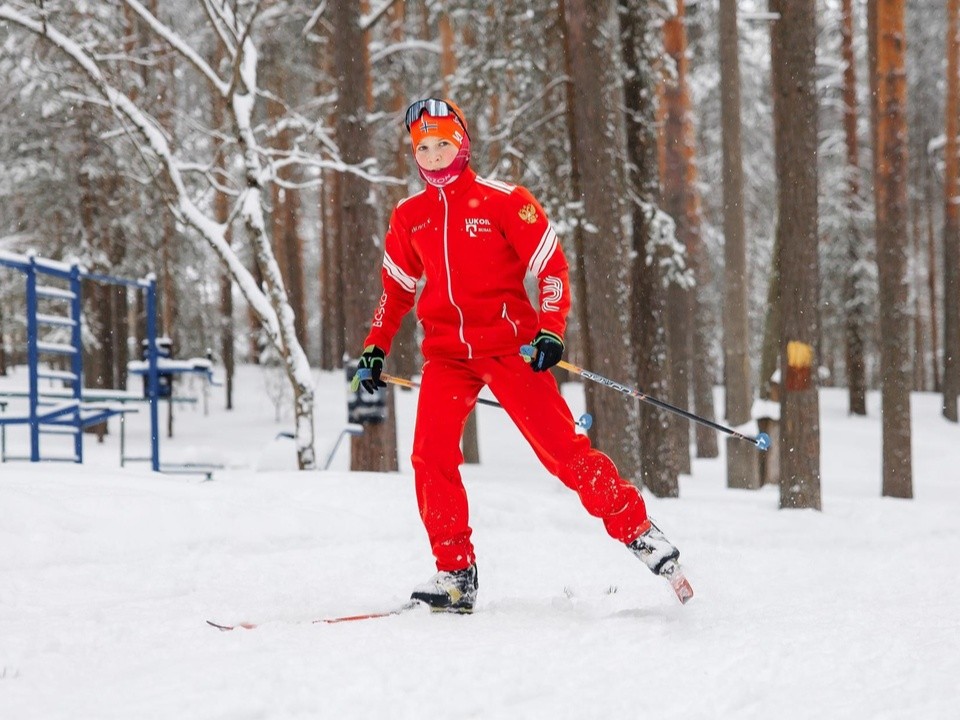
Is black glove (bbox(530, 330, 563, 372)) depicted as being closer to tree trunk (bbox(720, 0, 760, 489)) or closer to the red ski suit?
the red ski suit

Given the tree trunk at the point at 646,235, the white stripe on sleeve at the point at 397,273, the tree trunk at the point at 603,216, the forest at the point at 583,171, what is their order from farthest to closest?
the tree trunk at the point at 646,235
the tree trunk at the point at 603,216
the forest at the point at 583,171
the white stripe on sleeve at the point at 397,273

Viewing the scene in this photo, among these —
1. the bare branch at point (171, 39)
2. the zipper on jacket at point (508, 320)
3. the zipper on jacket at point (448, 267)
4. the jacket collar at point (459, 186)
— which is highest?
the bare branch at point (171, 39)

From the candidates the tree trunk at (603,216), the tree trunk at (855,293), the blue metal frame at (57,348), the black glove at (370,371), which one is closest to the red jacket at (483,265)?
the black glove at (370,371)

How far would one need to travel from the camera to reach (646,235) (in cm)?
1090

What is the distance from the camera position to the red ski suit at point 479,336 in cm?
388

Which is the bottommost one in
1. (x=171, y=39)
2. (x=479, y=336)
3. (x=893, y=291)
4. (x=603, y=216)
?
(x=479, y=336)

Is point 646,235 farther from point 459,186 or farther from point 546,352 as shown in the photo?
point 546,352

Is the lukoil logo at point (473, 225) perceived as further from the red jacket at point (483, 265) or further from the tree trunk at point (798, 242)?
the tree trunk at point (798, 242)

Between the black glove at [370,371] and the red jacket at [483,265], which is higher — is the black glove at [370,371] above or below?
below

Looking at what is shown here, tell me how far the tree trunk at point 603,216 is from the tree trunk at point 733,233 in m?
4.73

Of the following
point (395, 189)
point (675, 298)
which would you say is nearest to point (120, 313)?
point (395, 189)

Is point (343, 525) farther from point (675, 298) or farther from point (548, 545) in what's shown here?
point (675, 298)

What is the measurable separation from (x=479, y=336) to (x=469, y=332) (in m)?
0.05

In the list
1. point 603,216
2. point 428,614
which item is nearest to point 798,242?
point 603,216
